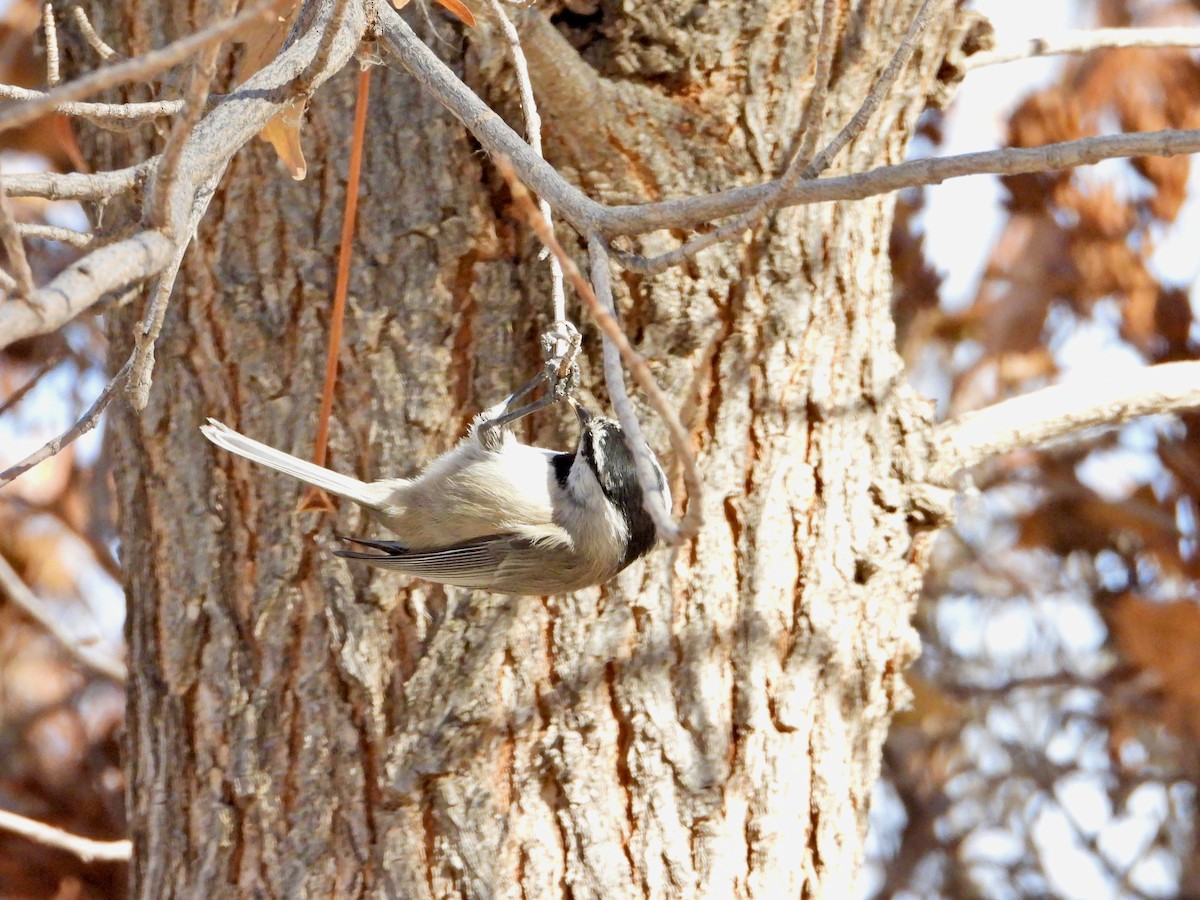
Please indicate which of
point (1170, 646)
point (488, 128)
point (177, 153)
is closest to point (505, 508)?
point (488, 128)

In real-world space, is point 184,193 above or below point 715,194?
below

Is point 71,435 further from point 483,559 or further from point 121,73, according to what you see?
point 483,559

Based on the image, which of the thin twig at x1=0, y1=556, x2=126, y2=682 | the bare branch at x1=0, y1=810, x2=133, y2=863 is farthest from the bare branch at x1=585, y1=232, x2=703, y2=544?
the thin twig at x1=0, y1=556, x2=126, y2=682

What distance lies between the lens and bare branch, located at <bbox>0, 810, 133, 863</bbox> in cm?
212

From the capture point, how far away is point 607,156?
6.42 ft

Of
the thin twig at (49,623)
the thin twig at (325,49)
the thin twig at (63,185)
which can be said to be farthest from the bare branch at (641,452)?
the thin twig at (49,623)

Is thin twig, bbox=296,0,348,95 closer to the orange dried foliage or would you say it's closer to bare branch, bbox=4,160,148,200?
bare branch, bbox=4,160,148,200

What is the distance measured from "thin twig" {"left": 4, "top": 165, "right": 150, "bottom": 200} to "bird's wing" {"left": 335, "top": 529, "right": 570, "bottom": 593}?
3.00ft

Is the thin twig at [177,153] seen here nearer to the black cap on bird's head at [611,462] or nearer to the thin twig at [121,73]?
the thin twig at [121,73]

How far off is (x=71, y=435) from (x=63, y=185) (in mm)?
310

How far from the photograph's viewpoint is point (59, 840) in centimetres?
221

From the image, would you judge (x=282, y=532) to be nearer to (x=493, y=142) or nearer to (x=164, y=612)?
(x=164, y=612)

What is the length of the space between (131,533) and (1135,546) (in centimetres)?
278

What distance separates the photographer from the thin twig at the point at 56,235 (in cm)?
98
